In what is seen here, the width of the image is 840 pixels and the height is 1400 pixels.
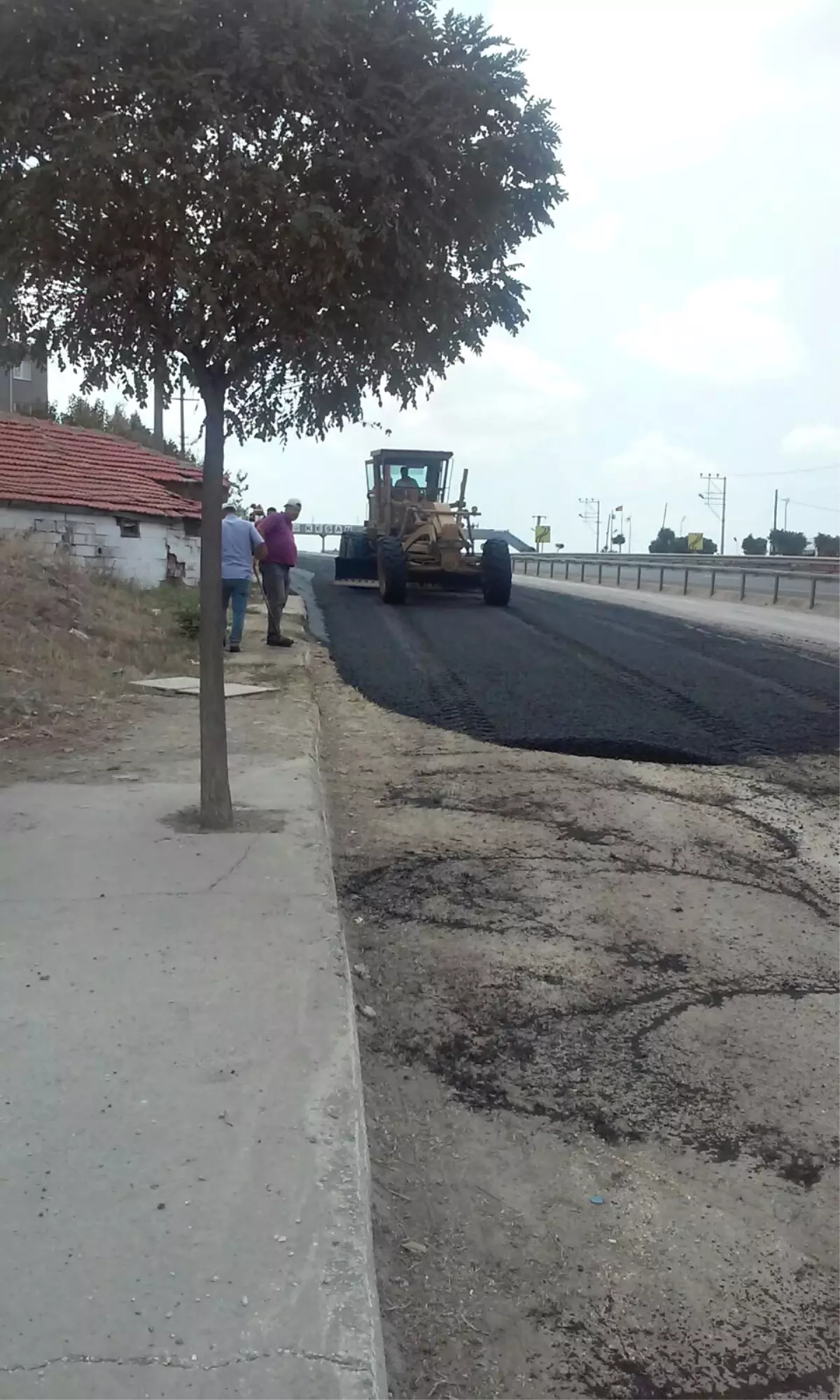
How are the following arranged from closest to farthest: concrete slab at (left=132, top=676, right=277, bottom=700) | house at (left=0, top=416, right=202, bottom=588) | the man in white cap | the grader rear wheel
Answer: concrete slab at (left=132, top=676, right=277, bottom=700) < the man in white cap < house at (left=0, top=416, right=202, bottom=588) < the grader rear wheel

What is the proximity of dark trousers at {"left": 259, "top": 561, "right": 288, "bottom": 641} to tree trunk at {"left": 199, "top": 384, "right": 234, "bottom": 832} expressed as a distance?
789 centimetres

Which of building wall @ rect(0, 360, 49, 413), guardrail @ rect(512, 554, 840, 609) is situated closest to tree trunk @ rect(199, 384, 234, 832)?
guardrail @ rect(512, 554, 840, 609)

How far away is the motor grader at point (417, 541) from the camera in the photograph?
72.6 ft

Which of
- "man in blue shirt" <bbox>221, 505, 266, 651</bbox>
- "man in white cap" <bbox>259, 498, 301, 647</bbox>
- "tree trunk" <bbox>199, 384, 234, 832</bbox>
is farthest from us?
"man in white cap" <bbox>259, 498, 301, 647</bbox>

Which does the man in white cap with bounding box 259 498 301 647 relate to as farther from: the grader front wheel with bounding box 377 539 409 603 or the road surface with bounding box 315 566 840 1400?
the grader front wheel with bounding box 377 539 409 603

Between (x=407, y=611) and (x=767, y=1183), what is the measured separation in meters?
17.2

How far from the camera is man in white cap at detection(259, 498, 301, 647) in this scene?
46.3 feet

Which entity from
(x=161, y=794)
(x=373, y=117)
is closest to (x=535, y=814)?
(x=161, y=794)

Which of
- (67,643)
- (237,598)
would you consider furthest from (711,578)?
(67,643)

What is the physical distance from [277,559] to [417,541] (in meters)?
9.18

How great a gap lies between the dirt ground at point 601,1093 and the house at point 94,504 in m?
12.2

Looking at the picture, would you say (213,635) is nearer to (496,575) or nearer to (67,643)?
(67,643)

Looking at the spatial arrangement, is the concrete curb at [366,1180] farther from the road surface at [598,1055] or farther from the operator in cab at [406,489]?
the operator in cab at [406,489]

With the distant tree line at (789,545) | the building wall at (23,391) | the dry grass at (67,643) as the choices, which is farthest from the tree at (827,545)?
the dry grass at (67,643)
